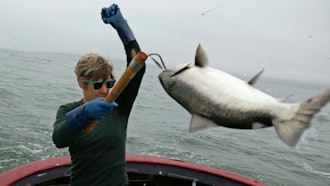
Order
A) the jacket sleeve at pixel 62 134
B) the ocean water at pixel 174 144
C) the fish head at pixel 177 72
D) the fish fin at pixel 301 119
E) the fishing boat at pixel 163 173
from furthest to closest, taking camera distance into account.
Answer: the ocean water at pixel 174 144 → the fishing boat at pixel 163 173 → the jacket sleeve at pixel 62 134 → the fish head at pixel 177 72 → the fish fin at pixel 301 119

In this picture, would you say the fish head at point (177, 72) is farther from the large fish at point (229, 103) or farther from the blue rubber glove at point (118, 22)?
the blue rubber glove at point (118, 22)

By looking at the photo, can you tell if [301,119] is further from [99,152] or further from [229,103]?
[99,152]

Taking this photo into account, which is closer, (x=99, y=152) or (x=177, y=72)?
(x=177, y=72)

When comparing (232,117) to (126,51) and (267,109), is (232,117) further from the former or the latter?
(126,51)

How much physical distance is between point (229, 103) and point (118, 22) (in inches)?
52.3

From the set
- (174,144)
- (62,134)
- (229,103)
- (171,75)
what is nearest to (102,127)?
(62,134)

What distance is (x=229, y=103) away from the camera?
1.62 m

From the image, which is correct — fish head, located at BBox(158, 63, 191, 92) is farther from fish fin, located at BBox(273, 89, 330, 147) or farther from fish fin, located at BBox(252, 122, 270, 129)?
fish fin, located at BBox(273, 89, 330, 147)

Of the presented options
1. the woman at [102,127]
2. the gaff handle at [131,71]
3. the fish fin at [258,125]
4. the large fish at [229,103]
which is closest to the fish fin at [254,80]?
the large fish at [229,103]

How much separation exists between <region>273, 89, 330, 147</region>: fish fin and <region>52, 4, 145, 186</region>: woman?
4.30 feet

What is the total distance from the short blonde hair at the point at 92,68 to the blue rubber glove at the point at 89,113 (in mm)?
419

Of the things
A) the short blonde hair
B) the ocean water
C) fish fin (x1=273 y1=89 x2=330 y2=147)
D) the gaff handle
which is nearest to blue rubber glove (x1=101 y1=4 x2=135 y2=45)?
the short blonde hair

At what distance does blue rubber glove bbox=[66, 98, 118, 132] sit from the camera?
204cm

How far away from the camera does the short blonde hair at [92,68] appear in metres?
2.46
